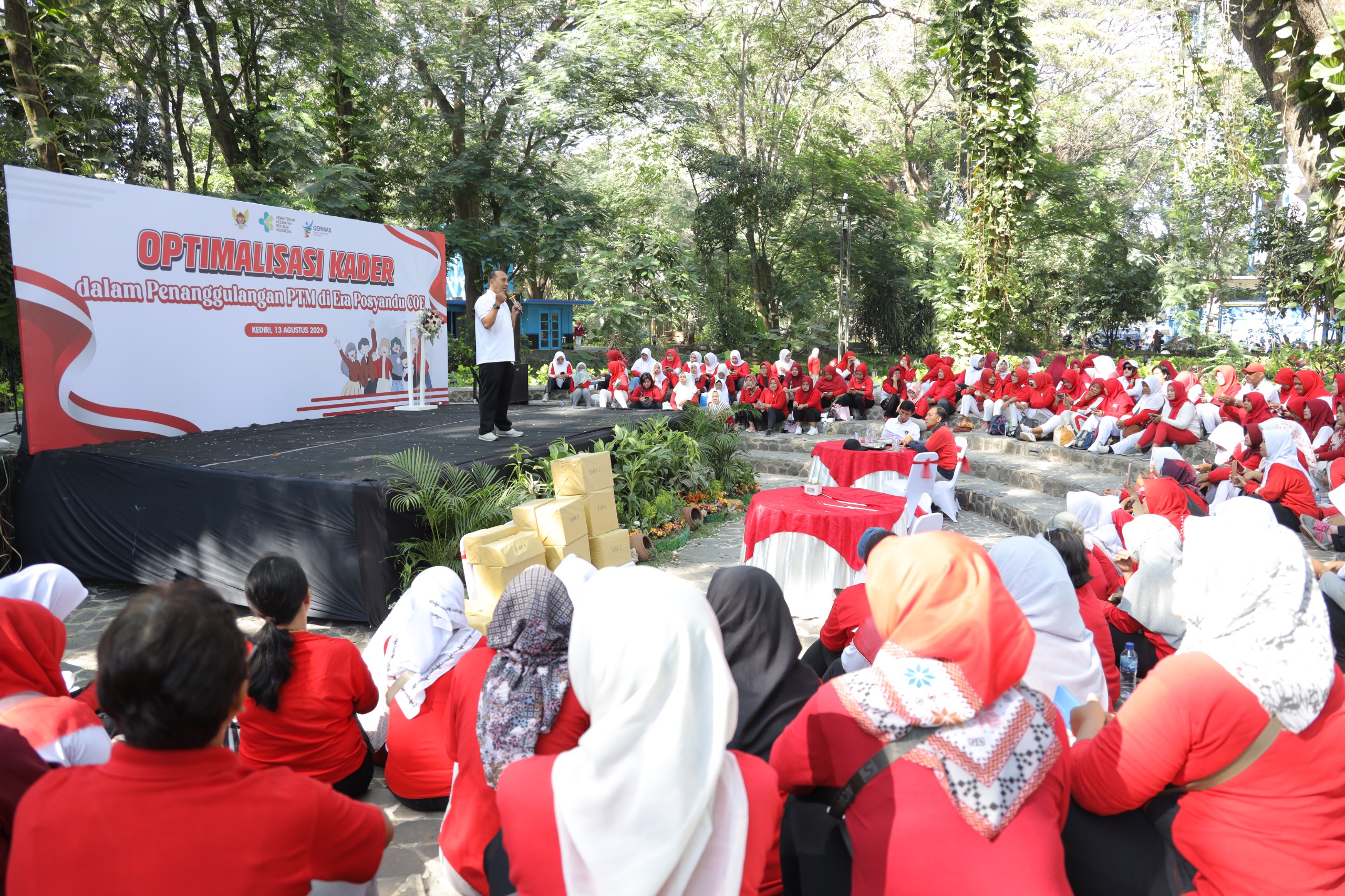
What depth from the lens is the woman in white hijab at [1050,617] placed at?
7.66 feet

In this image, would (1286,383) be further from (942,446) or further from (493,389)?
(493,389)

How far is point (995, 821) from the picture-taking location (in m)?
1.37

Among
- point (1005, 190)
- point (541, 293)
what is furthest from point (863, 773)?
point (541, 293)

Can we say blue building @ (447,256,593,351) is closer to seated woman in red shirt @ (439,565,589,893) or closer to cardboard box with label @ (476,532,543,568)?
cardboard box with label @ (476,532,543,568)

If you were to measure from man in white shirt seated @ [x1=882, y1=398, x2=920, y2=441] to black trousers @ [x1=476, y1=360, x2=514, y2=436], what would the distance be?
138 inches

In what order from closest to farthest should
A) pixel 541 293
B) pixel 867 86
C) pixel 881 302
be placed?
1. pixel 881 302
2. pixel 867 86
3. pixel 541 293

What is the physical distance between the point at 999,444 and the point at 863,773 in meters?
9.30

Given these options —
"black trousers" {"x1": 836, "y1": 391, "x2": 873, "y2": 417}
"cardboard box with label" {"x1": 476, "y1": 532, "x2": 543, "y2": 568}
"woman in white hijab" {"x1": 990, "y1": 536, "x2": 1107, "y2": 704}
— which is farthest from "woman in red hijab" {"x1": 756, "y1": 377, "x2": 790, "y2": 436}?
"woman in white hijab" {"x1": 990, "y1": 536, "x2": 1107, "y2": 704}

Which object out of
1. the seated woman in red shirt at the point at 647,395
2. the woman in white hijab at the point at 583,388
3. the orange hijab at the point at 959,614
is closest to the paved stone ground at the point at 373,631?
the orange hijab at the point at 959,614

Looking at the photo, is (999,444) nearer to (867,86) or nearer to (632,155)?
(632,155)

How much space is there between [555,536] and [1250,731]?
369 cm

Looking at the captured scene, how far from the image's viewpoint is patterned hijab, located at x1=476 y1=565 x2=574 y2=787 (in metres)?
1.77

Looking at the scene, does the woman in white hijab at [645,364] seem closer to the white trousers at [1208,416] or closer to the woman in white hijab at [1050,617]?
the white trousers at [1208,416]

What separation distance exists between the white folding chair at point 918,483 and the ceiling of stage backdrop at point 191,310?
5.67 metres
